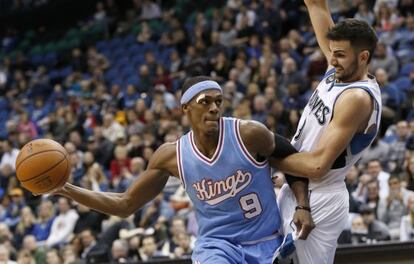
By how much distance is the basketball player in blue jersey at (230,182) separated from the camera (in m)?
5.11

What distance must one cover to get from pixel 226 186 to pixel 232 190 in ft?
0.13

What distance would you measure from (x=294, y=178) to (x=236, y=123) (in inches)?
17.4

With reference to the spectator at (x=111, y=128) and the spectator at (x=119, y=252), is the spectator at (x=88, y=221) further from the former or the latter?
the spectator at (x=111, y=128)

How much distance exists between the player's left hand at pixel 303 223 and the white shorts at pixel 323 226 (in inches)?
3.0

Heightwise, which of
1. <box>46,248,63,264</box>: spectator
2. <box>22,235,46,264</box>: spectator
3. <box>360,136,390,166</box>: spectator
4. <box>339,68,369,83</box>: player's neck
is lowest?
<box>22,235,46,264</box>: spectator

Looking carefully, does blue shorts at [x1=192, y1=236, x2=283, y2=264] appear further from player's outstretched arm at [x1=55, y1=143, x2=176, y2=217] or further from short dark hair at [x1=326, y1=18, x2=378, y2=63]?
short dark hair at [x1=326, y1=18, x2=378, y2=63]

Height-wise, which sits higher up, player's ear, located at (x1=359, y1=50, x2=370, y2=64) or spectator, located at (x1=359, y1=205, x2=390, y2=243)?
player's ear, located at (x1=359, y1=50, x2=370, y2=64)

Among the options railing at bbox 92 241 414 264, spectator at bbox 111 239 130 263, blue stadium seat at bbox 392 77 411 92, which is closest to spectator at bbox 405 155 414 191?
railing at bbox 92 241 414 264

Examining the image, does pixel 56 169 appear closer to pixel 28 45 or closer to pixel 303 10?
pixel 303 10

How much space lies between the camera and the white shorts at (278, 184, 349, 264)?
518cm

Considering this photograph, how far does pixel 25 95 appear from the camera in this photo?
19219 mm

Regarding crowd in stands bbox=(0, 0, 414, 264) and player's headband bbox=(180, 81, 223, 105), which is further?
crowd in stands bbox=(0, 0, 414, 264)

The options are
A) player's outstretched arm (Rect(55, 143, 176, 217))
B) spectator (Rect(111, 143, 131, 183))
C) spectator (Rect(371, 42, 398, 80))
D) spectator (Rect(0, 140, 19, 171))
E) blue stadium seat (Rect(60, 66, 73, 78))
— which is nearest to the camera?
player's outstretched arm (Rect(55, 143, 176, 217))

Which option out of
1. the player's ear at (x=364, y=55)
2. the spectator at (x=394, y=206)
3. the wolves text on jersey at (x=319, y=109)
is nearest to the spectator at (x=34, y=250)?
the spectator at (x=394, y=206)
